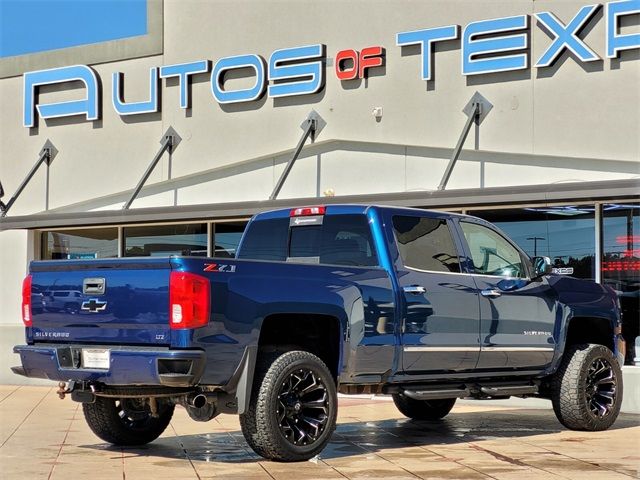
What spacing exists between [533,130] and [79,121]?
8.95 meters

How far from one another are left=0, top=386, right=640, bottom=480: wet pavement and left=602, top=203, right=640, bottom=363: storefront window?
1757mm

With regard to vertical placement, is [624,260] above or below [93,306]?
above

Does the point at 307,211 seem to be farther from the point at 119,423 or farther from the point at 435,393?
the point at 119,423

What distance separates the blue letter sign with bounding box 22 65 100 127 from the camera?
2028 cm

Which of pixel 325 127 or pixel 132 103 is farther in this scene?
pixel 132 103

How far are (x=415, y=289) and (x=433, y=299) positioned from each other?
26 centimetres

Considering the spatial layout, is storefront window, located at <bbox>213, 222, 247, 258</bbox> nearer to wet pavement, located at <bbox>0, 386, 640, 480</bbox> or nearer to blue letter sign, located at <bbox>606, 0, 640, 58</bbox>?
wet pavement, located at <bbox>0, 386, 640, 480</bbox>

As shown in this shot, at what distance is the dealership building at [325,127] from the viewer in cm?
1503

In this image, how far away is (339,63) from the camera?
17516 mm

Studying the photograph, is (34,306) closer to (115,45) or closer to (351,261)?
(351,261)

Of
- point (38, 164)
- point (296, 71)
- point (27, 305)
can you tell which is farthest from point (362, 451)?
point (38, 164)

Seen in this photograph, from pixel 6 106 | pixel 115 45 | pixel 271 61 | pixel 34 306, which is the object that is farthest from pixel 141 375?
pixel 6 106


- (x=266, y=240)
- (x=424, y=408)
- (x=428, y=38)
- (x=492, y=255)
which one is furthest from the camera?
(x=428, y=38)

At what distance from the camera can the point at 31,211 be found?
2095 cm
